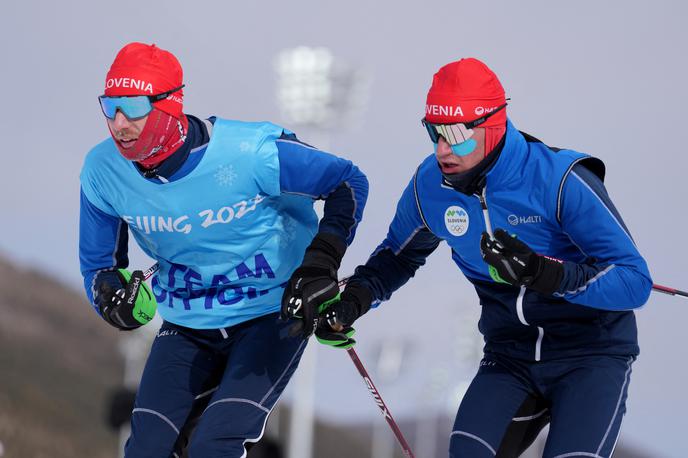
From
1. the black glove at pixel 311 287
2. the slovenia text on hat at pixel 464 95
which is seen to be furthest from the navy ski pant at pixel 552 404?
the slovenia text on hat at pixel 464 95

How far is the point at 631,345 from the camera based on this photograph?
4488 mm

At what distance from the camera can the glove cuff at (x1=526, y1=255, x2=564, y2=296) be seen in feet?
13.6

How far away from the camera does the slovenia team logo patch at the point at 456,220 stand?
471cm

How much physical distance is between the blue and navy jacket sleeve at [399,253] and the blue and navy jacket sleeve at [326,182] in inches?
7.1

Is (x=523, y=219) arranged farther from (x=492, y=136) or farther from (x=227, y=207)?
(x=227, y=207)

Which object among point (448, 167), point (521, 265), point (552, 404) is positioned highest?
point (448, 167)

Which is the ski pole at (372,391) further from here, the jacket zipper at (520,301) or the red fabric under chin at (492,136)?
the red fabric under chin at (492,136)

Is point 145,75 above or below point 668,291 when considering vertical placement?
above

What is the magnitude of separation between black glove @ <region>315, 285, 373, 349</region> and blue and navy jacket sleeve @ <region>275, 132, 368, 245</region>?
11.2 inches

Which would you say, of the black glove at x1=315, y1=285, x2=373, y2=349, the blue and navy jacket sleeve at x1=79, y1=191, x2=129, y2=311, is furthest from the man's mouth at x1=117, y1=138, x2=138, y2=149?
the black glove at x1=315, y1=285, x2=373, y2=349

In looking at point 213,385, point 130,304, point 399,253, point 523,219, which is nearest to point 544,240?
point 523,219

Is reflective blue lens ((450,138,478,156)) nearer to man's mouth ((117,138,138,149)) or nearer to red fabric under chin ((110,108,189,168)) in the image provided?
red fabric under chin ((110,108,189,168))

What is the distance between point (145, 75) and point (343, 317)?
1455mm

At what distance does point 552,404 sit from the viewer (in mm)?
4453
